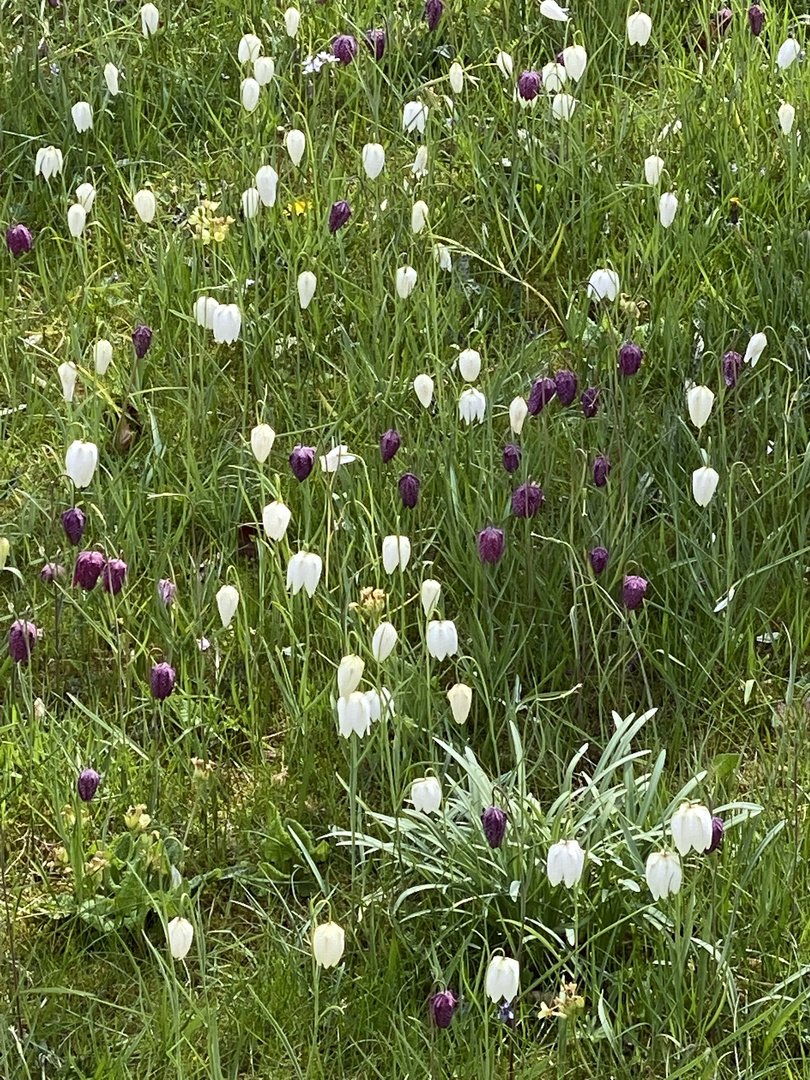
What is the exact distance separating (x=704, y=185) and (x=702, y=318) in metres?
0.55

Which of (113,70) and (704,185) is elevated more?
(113,70)

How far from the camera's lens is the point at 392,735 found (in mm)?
2732

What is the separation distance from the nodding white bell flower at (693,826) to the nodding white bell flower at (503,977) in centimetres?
27

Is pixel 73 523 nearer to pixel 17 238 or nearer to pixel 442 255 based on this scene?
pixel 17 238

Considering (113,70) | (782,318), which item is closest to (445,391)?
(782,318)

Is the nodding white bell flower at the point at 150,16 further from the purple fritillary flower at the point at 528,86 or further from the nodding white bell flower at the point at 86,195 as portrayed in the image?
the purple fritillary flower at the point at 528,86

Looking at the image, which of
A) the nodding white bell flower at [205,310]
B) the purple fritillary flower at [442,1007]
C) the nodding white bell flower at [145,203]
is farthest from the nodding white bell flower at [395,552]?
the nodding white bell flower at [145,203]

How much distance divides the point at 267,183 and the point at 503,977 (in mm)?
2086

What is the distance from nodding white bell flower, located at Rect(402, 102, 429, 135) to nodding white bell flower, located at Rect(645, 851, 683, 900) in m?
2.36

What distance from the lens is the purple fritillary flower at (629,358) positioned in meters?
2.82

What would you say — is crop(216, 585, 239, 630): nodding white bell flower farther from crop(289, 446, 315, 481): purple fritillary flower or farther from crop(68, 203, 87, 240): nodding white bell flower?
crop(68, 203, 87, 240): nodding white bell flower

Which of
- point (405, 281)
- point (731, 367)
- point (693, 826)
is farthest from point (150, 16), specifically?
point (693, 826)

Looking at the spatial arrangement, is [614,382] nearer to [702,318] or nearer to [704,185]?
[702,318]

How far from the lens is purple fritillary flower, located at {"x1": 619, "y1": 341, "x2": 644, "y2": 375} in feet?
9.27
